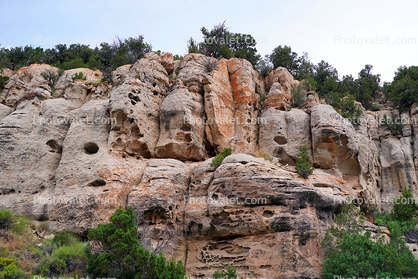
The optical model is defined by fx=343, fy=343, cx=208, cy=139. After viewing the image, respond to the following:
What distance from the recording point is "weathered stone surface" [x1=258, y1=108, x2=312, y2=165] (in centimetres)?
2222

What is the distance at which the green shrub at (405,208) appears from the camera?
21.2m

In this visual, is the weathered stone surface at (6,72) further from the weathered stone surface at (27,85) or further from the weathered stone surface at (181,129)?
the weathered stone surface at (181,129)

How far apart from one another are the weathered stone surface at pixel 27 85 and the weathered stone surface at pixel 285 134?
50.3ft

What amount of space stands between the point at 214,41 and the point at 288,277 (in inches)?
929

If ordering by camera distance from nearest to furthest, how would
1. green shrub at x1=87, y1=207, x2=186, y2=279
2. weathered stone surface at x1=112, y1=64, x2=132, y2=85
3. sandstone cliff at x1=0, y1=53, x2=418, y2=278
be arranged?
1. green shrub at x1=87, y1=207, x2=186, y2=279
2. sandstone cliff at x1=0, y1=53, x2=418, y2=278
3. weathered stone surface at x1=112, y1=64, x2=132, y2=85

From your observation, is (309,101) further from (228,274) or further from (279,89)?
(228,274)

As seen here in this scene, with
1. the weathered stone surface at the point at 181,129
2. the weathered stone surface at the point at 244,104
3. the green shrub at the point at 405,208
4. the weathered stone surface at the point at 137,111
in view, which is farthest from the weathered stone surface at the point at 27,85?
the green shrub at the point at 405,208

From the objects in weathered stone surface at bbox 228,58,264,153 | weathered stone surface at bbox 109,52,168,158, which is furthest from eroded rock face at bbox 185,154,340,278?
weathered stone surface at bbox 109,52,168,158

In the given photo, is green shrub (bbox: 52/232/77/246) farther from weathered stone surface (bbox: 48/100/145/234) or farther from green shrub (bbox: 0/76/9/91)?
green shrub (bbox: 0/76/9/91)

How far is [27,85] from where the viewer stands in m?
26.1

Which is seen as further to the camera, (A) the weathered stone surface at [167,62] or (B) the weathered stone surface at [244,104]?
(A) the weathered stone surface at [167,62]

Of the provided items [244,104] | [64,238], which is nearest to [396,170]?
[244,104]

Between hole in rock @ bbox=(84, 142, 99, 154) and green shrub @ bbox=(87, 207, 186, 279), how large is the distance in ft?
23.6

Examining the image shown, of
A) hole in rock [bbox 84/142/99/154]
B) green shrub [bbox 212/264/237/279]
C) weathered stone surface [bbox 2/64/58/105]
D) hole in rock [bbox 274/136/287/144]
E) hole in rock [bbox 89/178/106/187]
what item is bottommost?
green shrub [bbox 212/264/237/279]
